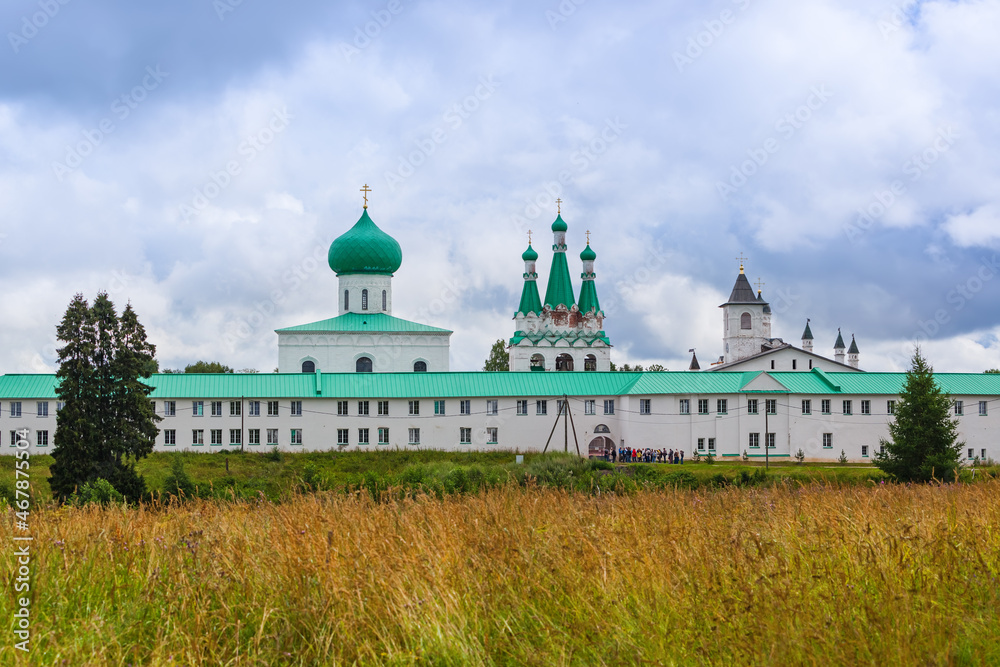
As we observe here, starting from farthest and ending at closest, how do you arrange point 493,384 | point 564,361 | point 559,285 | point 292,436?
point 559,285 → point 564,361 → point 493,384 → point 292,436

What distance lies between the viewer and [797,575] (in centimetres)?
504

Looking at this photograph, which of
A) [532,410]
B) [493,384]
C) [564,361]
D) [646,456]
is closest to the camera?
[646,456]

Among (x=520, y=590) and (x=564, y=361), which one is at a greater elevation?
(x=564, y=361)

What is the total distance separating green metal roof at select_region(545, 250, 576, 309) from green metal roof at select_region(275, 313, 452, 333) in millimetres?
12224

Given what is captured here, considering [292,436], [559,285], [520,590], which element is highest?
[559,285]

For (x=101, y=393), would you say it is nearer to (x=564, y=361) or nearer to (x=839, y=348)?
(x=564, y=361)

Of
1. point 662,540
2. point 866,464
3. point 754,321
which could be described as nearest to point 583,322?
point 754,321

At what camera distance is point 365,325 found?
5444cm

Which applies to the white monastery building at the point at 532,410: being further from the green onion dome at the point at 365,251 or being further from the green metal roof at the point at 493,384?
the green onion dome at the point at 365,251

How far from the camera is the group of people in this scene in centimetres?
4116

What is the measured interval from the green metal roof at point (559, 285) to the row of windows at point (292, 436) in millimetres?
21701

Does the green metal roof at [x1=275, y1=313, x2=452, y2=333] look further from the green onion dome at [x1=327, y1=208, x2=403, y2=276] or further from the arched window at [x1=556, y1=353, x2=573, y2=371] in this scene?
the arched window at [x1=556, y1=353, x2=573, y2=371]

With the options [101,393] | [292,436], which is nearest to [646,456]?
[292,436]

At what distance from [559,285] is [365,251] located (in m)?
15.2
